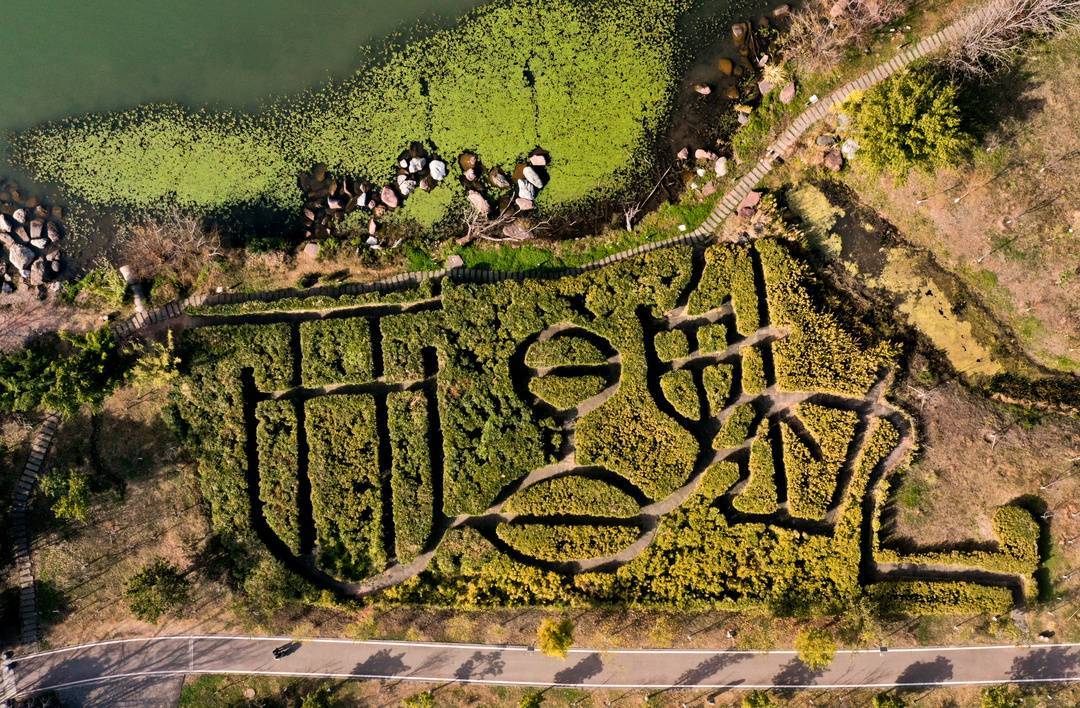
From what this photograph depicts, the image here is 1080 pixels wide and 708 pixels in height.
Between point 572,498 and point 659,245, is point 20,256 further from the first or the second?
point 659,245

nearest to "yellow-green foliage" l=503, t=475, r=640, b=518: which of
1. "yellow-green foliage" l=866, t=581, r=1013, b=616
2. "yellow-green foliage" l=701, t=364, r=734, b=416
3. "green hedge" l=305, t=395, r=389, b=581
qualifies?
"yellow-green foliage" l=701, t=364, r=734, b=416

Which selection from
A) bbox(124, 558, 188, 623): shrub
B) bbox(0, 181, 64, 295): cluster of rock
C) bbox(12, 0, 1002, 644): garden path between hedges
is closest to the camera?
bbox(124, 558, 188, 623): shrub

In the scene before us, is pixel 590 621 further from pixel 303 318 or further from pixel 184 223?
pixel 184 223

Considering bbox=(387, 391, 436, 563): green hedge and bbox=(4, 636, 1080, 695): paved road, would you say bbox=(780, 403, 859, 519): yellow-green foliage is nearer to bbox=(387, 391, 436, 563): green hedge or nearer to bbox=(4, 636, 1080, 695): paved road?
bbox=(4, 636, 1080, 695): paved road

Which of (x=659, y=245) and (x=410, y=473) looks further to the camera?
(x=659, y=245)

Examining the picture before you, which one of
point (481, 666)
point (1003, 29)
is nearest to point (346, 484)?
point (481, 666)

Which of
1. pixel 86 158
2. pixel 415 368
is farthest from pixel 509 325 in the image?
pixel 86 158
